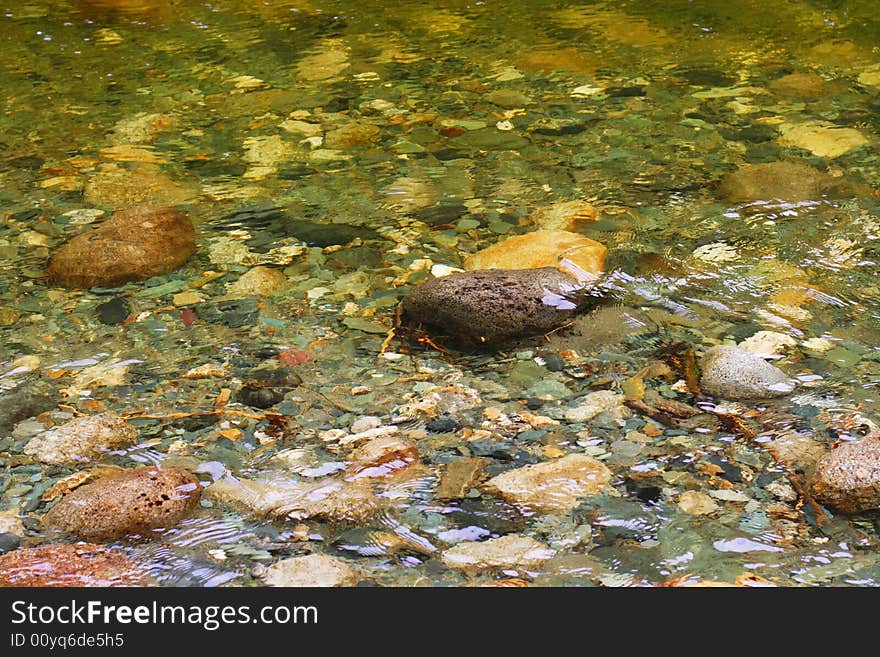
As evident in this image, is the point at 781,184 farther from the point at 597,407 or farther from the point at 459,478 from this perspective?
the point at 459,478

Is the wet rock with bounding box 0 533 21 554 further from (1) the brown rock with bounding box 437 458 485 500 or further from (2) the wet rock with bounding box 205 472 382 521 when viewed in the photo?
(1) the brown rock with bounding box 437 458 485 500

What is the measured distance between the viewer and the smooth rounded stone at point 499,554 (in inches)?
97.0

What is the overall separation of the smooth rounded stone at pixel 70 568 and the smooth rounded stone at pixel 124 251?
65.2 inches

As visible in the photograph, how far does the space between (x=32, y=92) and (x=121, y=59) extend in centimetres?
78

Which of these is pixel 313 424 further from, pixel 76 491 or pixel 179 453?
pixel 76 491

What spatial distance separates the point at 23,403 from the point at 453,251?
183 cm

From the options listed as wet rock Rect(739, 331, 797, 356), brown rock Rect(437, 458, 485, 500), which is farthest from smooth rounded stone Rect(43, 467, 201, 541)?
wet rock Rect(739, 331, 797, 356)

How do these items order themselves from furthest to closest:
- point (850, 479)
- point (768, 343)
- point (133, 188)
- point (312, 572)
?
point (133, 188) → point (768, 343) → point (850, 479) → point (312, 572)

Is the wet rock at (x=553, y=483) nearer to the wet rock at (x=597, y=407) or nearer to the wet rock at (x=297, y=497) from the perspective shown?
the wet rock at (x=597, y=407)

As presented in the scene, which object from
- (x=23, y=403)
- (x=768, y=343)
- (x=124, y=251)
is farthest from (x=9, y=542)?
(x=768, y=343)

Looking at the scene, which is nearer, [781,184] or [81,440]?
[81,440]

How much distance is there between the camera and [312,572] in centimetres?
244

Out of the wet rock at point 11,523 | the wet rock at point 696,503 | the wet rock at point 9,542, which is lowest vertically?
the wet rock at point 11,523

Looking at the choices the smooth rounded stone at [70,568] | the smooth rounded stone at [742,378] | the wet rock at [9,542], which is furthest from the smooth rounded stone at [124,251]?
the smooth rounded stone at [742,378]
